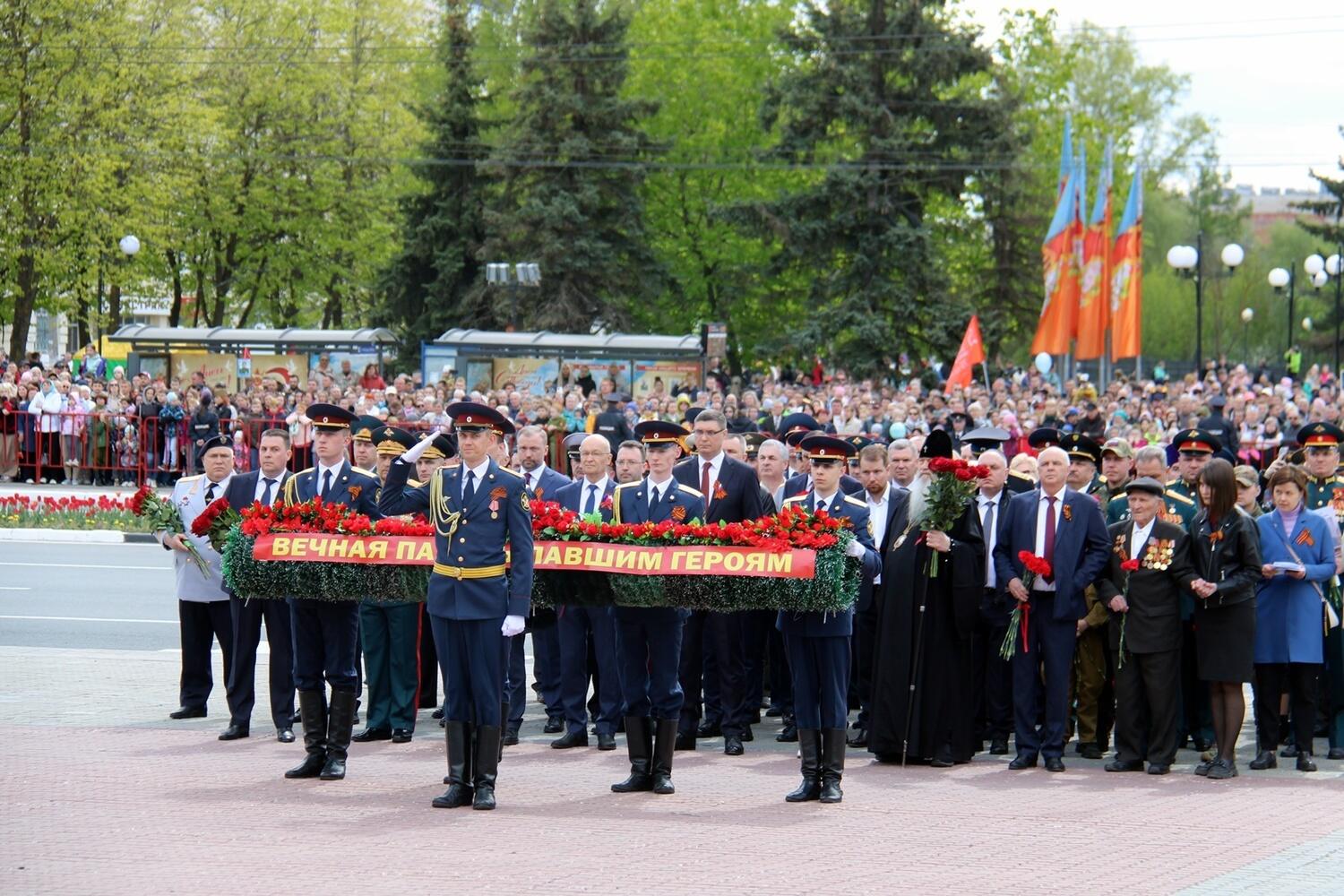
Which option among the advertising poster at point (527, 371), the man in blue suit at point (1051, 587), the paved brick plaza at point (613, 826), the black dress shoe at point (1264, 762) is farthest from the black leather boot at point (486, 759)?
the advertising poster at point (527, 371)

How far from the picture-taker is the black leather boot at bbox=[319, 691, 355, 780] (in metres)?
10.7

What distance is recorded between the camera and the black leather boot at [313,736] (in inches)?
423

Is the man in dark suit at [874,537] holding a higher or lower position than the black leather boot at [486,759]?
higher

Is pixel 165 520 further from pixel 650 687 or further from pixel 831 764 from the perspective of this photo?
pixel 831 764

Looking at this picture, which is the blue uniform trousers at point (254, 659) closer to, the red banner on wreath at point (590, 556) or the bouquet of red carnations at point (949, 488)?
the red banner on wreath at point (590, 556)

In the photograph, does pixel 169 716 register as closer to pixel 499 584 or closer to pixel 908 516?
pixel 499 584

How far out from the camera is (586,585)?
10945 millimetres

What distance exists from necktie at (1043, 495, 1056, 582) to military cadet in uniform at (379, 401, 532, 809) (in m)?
3.88

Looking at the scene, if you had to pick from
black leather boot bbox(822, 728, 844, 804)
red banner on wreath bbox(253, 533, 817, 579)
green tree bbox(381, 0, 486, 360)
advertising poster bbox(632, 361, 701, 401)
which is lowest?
black leather boot bbox(822, 728, 844, 804)

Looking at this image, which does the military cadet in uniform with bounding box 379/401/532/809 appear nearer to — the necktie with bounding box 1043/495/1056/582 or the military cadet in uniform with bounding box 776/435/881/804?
the military cadet in uniform with bounding box 776/435/881/804

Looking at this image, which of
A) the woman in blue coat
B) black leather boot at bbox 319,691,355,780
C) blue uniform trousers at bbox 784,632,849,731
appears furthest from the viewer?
the woman in blue coat

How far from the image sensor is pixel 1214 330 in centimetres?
8125

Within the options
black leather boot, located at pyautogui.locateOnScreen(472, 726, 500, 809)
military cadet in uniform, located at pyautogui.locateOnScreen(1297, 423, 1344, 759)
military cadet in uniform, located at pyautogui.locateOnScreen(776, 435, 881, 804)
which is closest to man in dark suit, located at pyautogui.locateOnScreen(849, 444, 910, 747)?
military cadet in uniform, located at pyautogui.locateOnScreen(776, 435, 881, 804)

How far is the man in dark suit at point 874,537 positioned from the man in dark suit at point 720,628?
0.81 meters
